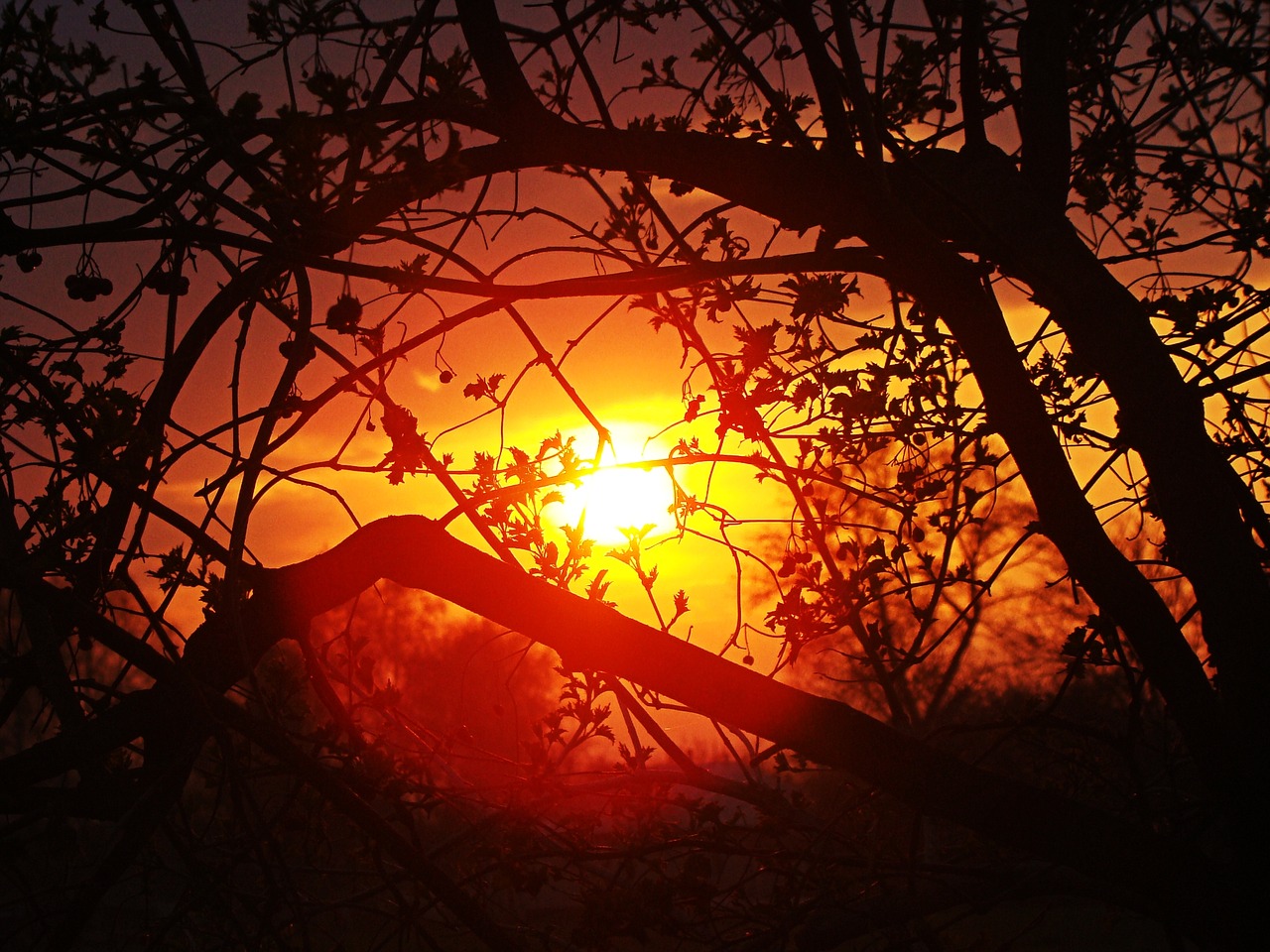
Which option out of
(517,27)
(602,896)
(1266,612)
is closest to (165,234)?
(517,27)

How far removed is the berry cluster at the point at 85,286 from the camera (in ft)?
10.1

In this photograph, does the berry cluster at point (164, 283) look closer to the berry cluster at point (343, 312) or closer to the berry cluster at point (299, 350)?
the berry cluster at point (299, 350)

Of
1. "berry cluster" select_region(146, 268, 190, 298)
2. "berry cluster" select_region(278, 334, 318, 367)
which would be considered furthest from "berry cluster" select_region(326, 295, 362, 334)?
"berry cluster" select_region(146, 268, 190, 298)

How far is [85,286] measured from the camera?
10.2 ft

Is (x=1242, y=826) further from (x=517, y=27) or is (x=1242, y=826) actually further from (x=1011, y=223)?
(x=517, y=27)

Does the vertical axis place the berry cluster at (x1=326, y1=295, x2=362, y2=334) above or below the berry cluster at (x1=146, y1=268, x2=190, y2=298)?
below

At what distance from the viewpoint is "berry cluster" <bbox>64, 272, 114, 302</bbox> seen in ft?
10.1

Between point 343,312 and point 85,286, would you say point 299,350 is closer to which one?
→ point 343,312

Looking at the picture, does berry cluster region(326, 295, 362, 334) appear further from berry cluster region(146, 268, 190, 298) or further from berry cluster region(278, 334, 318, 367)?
berry cluster region(146, 268, 190, 298)

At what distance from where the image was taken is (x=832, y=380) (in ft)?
10.8

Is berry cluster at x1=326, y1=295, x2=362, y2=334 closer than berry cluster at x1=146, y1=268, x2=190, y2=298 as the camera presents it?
Yes

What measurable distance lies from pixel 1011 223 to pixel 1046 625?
16866mm

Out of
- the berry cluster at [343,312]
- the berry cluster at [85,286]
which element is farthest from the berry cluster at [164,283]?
the berry cluster at [343,312]

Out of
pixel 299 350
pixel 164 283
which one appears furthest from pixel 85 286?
pixel 299 350
